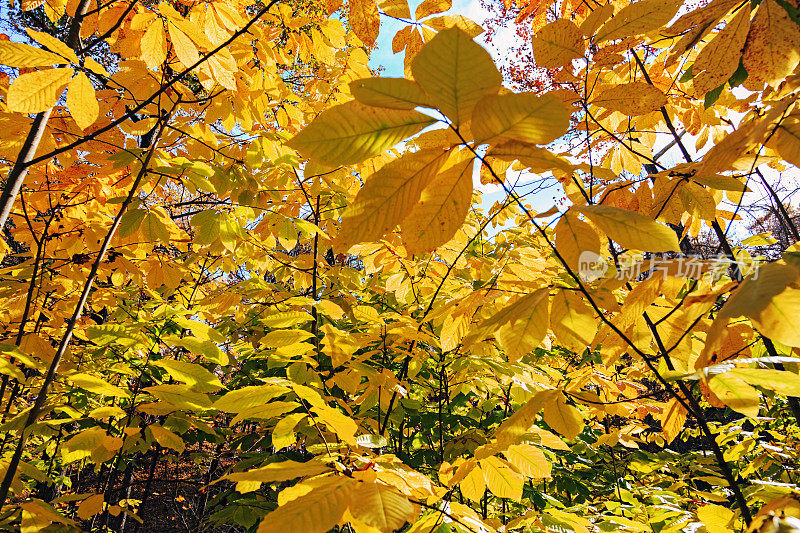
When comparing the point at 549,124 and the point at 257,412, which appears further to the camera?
the point at 257,412

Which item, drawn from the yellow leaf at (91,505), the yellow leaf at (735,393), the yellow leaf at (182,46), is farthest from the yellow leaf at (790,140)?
the yellow leaf at (91,505)

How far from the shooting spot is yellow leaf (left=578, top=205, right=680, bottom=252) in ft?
1.86

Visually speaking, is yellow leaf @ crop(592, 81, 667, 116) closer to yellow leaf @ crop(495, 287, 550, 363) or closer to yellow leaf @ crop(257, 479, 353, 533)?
yellow leaf @ crop(495, 287, 550, 363)

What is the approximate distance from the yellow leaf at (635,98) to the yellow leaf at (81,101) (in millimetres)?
1295

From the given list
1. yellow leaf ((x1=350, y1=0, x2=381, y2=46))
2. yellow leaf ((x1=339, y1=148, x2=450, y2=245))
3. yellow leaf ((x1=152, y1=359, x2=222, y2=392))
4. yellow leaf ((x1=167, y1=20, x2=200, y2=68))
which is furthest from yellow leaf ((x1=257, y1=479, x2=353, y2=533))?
yellow leaf ((x1=167, y1=20, x2=200, y2=68))

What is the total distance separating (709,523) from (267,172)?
237cm

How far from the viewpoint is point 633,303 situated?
90 centimetres

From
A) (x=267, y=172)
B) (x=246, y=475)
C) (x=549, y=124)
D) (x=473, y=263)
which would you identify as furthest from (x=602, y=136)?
(x=267, y=172)

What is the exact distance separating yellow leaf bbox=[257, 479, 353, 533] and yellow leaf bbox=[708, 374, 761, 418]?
64cm

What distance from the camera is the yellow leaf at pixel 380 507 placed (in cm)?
60

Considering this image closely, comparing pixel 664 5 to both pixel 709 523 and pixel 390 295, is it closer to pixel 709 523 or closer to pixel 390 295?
pixel 709 523

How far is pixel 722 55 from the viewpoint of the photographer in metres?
0.79

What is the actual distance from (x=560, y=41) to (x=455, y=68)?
604 millimetres
